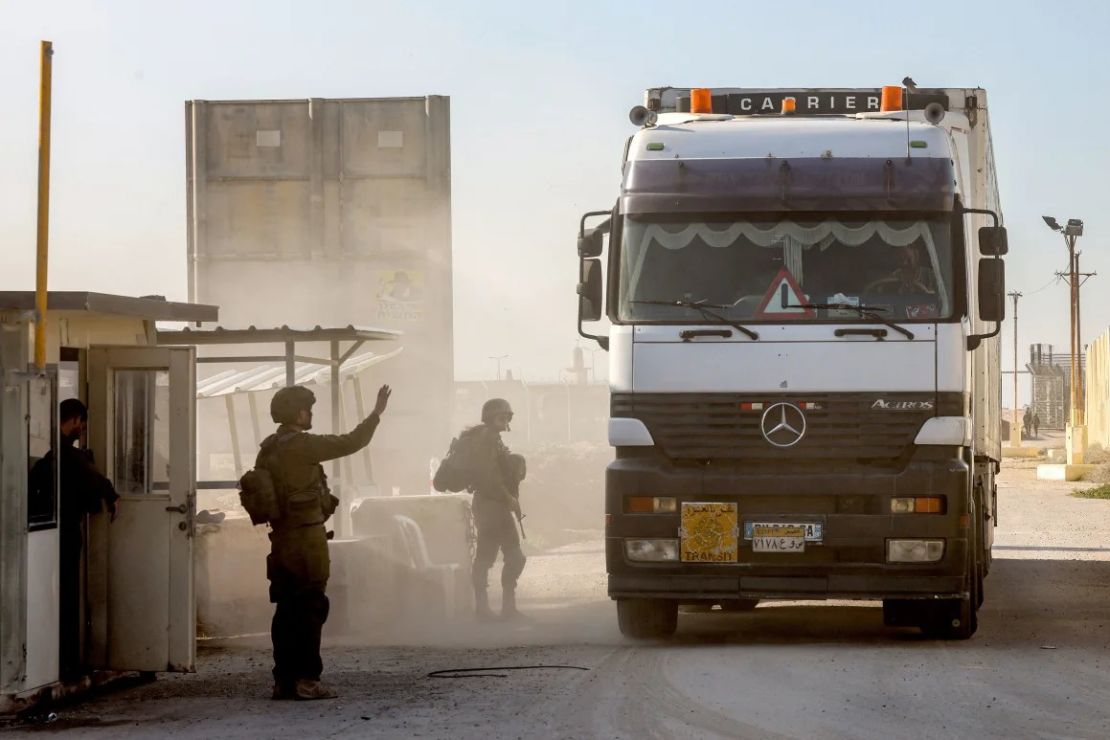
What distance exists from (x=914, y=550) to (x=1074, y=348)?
144 ft

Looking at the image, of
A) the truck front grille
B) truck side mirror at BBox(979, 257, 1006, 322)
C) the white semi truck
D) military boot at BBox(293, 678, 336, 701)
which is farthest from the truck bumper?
military boot at BBox(293, 678, 336, 701)

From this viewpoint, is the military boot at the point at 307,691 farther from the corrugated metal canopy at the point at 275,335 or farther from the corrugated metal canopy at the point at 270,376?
the corrugated metal canopy at the point at 270,376

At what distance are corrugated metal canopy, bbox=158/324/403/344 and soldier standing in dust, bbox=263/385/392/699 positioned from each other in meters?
4.85

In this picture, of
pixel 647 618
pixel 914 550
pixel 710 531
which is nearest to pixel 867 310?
pixel 914 550

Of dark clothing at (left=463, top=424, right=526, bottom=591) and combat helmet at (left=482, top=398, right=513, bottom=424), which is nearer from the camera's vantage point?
dark clothing at (left=463, top=424, right=526, bottom=591)

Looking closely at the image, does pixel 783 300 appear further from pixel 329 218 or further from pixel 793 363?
pixel 329 218

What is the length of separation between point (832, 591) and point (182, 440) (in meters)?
4.05

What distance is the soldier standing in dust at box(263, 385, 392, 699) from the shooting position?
891 centimetres

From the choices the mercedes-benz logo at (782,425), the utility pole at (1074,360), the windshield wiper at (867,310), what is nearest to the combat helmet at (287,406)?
the mercedes-benz logo at (782,425)

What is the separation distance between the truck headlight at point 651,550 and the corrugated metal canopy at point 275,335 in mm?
3936

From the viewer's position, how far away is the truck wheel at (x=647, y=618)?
11539 mm

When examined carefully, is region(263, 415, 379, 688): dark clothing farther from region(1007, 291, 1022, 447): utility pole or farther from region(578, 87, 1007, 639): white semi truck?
region(1007, 291, 1022, 447): utility pole

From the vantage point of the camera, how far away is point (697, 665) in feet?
32.6

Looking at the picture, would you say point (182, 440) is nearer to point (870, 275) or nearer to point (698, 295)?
point (698, 295)
